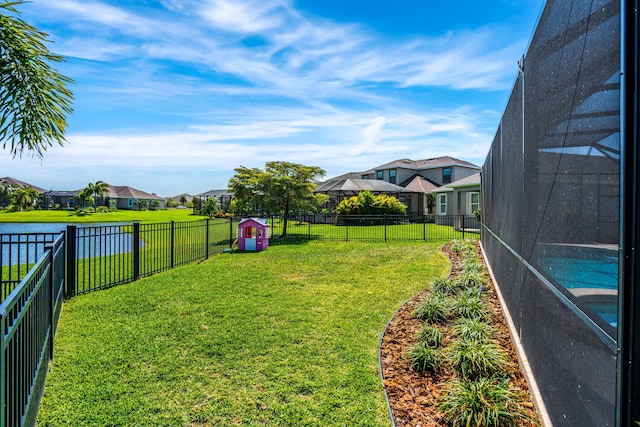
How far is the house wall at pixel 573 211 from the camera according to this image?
1.59m

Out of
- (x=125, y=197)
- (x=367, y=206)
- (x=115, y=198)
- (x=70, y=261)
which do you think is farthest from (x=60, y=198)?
Result: (x=70, y=261)

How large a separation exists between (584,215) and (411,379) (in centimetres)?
237

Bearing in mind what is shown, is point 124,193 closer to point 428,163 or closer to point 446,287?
point 428,163

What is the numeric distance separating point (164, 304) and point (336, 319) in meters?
3.02

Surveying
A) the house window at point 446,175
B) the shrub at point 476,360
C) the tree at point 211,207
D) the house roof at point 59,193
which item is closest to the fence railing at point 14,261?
the shrub at point 476,360

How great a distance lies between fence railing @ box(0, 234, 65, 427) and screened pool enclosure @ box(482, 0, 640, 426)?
276cm

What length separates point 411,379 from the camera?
138 inches

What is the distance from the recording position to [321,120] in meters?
15.8

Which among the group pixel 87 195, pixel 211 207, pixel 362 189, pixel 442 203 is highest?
pixel 87 195

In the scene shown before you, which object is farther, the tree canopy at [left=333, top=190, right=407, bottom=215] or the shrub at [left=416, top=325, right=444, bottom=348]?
the tree canopy at [left=333, top=190, right=407, bottom=215]

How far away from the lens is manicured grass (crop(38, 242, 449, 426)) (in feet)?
9.80

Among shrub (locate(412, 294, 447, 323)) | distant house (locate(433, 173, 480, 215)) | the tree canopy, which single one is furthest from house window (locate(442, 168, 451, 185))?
shrub (locate(412, 294, 447, 323))

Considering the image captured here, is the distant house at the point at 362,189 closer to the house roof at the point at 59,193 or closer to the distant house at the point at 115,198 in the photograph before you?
the distant house at the point at 115,198

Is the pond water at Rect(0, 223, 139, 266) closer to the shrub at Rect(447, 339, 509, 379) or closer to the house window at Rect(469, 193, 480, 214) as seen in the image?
the shrub at Rect(447, 339, 509, 379)
